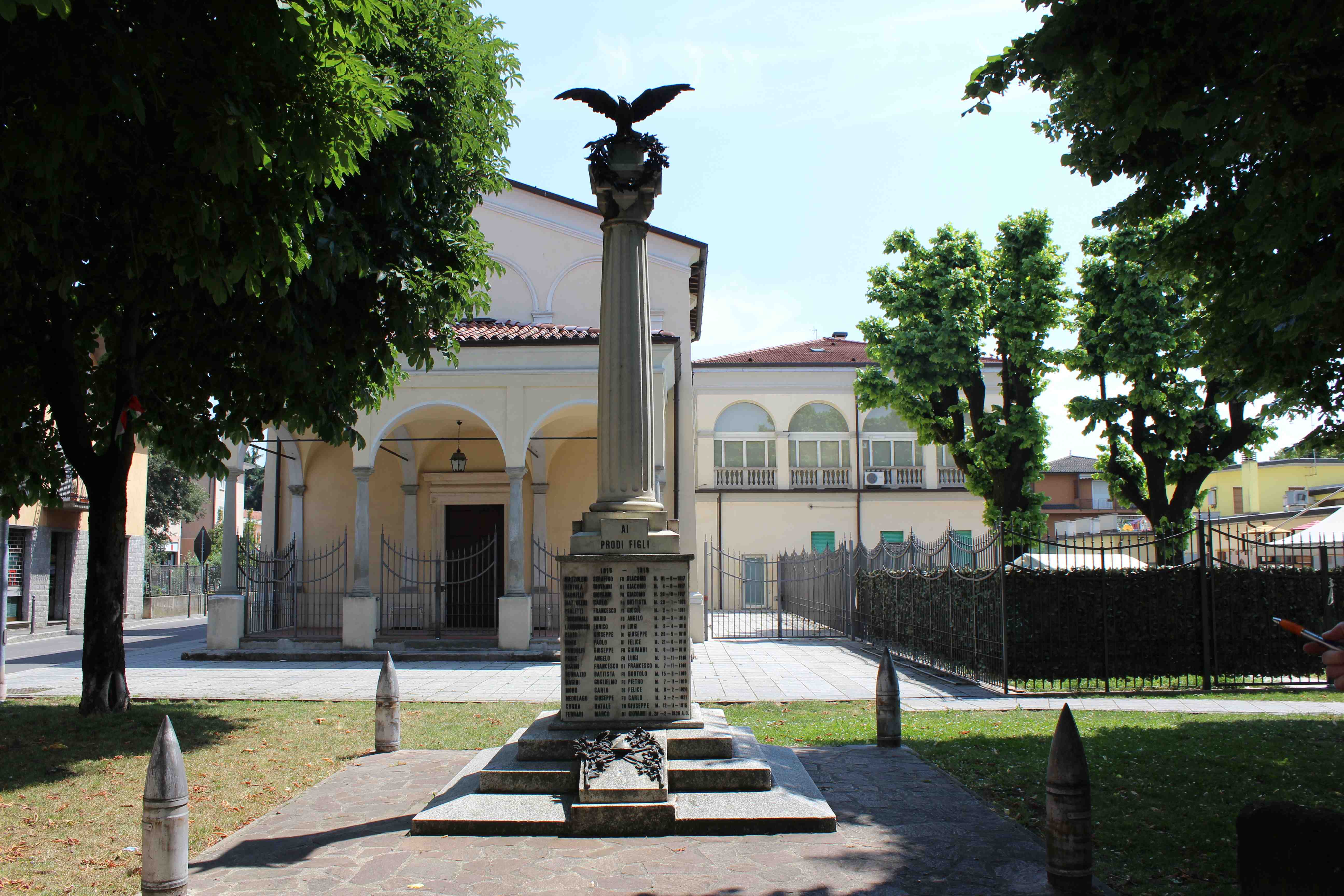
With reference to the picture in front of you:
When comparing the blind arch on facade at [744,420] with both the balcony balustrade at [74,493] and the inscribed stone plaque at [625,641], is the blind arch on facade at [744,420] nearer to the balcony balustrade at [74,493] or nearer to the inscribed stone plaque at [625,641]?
the balcony balustrade at [74,493]

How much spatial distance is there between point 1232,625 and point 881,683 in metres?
8.11

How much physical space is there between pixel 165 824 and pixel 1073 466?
54104 millimetres

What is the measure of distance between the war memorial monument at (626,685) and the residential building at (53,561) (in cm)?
2125

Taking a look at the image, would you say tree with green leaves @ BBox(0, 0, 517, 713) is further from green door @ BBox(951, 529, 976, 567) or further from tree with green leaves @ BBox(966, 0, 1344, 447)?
green door @ BBox(951, 529, 976, 567)

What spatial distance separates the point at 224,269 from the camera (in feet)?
22.4

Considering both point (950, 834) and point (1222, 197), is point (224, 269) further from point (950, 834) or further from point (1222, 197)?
point (1222, 197)

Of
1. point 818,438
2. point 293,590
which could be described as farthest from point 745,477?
point 293,590

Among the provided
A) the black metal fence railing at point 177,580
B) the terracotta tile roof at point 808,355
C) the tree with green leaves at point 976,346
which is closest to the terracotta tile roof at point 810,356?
the terracotta tile roof at point 808,355

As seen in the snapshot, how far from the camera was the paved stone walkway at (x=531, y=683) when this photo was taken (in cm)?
1210

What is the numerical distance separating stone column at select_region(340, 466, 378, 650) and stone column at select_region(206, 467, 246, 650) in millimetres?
1972

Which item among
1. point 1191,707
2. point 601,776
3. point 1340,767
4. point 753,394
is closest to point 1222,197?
point 1340,767

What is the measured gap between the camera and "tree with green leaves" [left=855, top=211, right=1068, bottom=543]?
20812mm

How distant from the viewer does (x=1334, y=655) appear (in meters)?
3.16

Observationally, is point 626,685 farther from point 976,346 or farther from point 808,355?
point 808,355
